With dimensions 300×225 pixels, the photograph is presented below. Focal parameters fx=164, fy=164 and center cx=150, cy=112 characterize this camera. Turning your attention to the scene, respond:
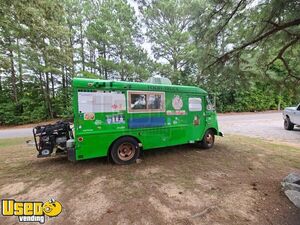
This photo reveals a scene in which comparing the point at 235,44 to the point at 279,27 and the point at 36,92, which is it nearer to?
the point at 279,27

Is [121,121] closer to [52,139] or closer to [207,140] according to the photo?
[52,139]

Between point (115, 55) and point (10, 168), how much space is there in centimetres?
1688

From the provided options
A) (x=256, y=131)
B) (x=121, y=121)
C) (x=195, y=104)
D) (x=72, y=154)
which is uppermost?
(x=195, y=104)

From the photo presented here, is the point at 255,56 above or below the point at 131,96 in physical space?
above

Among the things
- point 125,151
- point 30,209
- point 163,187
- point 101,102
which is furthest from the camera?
point 125,151

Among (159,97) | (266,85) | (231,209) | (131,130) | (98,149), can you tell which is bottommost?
(231,209)

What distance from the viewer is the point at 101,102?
429cm

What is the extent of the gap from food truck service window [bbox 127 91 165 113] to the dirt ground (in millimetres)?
1587

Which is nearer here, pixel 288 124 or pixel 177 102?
pixel 177 102

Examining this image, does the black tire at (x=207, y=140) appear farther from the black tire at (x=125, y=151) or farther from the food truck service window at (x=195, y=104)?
the black tire at (x=125, y=151)

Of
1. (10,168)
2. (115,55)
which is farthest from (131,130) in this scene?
(115,55)

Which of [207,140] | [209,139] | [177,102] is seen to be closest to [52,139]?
[177,102]

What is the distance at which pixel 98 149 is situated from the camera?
4.34 m

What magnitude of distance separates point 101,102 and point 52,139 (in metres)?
1.75
